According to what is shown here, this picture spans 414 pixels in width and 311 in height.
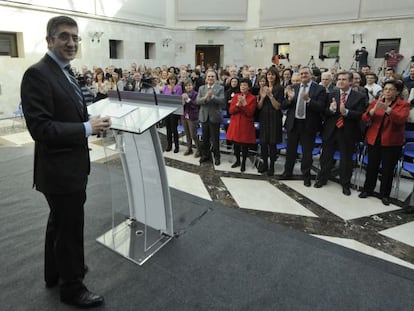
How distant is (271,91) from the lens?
4473 millimetres

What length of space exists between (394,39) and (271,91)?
450 inches

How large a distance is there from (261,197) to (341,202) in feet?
3.07

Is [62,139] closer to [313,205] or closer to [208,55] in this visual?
[313,205]

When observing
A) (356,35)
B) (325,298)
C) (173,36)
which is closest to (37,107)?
(325,298)

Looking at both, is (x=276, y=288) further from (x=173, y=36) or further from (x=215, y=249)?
(x=173, y=36)

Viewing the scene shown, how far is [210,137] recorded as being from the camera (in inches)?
211

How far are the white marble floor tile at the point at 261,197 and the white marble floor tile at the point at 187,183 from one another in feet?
1.13

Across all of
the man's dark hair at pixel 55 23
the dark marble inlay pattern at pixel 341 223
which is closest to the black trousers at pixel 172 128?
the dark marble inlay pattern at pixel 341 223

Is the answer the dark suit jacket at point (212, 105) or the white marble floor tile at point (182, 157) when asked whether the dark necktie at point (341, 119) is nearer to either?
the dark suit jacket at point (212, 105)

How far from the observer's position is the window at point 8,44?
969 cm

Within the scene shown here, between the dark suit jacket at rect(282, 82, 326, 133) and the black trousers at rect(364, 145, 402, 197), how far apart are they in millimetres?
715

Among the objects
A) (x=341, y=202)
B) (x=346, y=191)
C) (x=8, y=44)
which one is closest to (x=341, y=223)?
(x=341, y=202)

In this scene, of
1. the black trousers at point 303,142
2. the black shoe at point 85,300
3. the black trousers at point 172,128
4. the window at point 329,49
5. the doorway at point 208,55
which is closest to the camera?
the black shoe at point 85,300

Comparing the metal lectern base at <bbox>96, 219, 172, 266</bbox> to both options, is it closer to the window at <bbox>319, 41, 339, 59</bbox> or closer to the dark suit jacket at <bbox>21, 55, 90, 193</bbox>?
the dark suit jacket at <bbox>21, 55, 90, 193</bbox>
